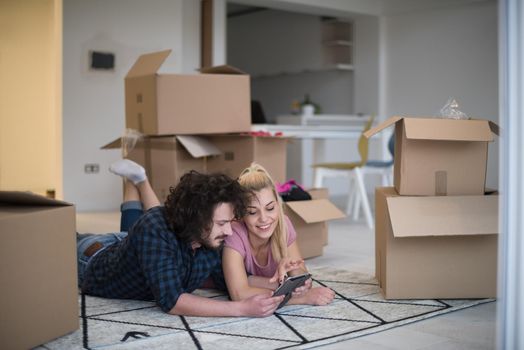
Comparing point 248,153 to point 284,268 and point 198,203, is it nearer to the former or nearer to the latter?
point 284,268

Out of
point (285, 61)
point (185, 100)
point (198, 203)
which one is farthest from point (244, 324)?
point (285, 61)

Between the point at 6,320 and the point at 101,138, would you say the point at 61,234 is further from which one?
the point at 101,138

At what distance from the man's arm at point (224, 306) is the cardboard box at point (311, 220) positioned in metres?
1.18

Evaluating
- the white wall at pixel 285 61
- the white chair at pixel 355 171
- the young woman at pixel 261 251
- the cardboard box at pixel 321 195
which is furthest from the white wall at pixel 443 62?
the young woman at pixel 261 251

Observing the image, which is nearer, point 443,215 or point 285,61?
point 443,215

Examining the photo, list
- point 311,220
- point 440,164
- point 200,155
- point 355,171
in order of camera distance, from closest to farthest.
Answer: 1. point 440,164
2. point 311,220
3. point 200,155
4. point 355,171

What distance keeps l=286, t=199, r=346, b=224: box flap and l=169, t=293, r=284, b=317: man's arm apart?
47.0 inches

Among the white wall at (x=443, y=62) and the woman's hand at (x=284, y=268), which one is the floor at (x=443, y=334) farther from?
the white wall at (x=443, y=62)

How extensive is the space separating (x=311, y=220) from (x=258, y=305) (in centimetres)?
125

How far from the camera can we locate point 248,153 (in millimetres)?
4008

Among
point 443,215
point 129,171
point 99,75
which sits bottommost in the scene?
point 443,215

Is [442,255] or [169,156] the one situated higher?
[169,156]

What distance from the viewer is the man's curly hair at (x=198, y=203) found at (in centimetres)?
228

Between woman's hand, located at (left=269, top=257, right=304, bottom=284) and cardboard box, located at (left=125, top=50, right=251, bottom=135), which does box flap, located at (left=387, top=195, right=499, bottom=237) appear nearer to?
woman's hand, located at (left=269, top=257, right=304, bottom=284)
